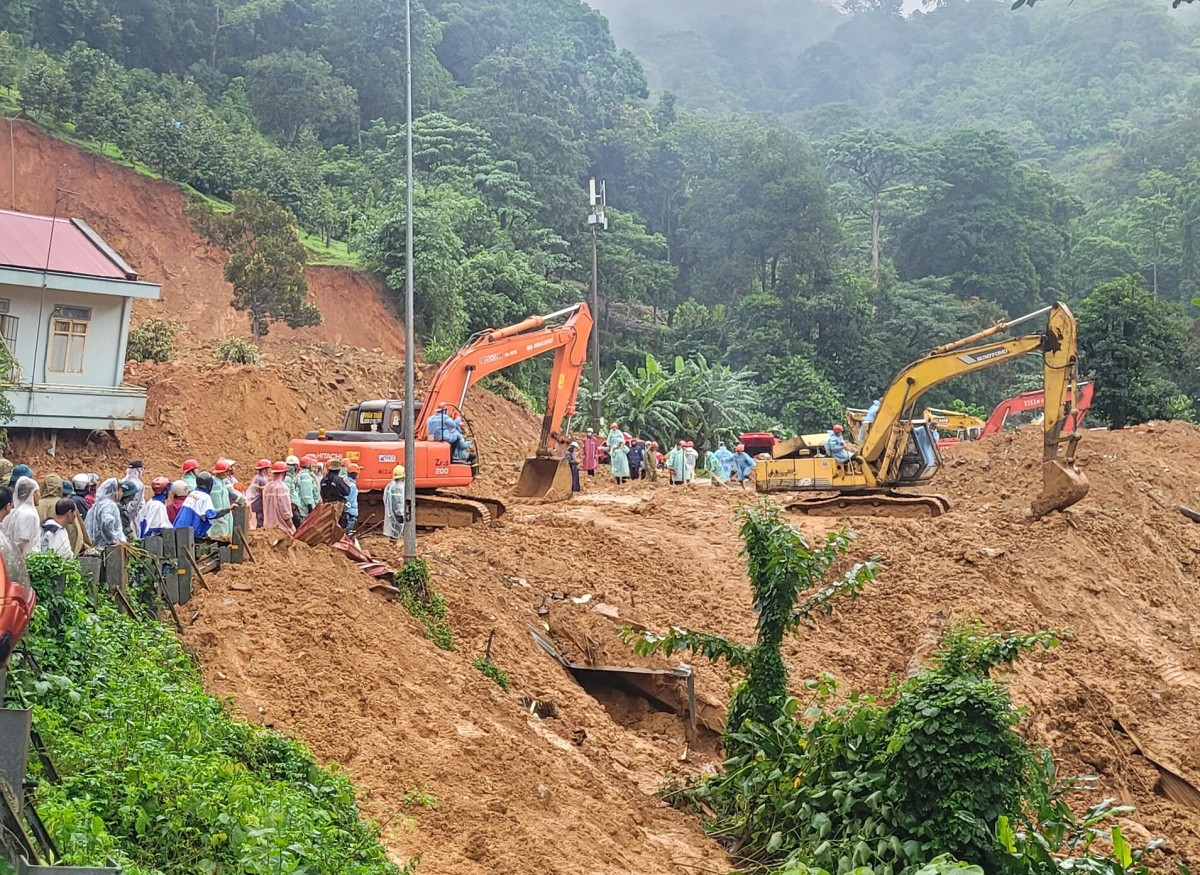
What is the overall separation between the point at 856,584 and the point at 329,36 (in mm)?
52929

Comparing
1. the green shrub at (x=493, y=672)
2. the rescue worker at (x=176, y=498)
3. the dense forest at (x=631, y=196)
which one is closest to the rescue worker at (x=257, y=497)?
the rescue worker at (x=176, y=498)

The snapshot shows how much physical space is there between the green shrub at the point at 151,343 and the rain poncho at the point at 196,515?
17722 millimetres

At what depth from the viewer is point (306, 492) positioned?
51.7ft

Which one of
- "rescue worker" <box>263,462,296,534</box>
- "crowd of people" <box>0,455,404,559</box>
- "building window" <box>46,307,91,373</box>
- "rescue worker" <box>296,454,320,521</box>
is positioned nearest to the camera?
"crowd of people" <box>0,455,404,559</box>

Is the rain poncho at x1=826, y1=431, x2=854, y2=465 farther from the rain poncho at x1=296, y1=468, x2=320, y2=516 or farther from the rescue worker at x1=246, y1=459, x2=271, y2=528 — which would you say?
the rescue worker at x1=246, y1=459, x2=271, y2=528

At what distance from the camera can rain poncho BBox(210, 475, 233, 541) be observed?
12.4 metres

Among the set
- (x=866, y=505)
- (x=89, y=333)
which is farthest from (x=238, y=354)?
(x=866, y=505)

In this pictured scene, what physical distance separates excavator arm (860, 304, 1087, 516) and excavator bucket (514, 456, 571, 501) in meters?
6.19

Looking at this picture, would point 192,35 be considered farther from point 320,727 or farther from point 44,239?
point 320,727

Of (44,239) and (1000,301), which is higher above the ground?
(1000,301)

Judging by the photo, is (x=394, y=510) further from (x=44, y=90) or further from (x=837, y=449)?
(x=44, y=90)

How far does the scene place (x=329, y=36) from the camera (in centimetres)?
5750

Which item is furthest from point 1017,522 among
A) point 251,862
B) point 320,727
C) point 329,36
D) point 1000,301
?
point 329,36

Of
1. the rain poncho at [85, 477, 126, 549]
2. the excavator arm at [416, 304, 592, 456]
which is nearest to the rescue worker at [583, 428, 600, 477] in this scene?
the excavator arm at [416, 304, 592, 456]
